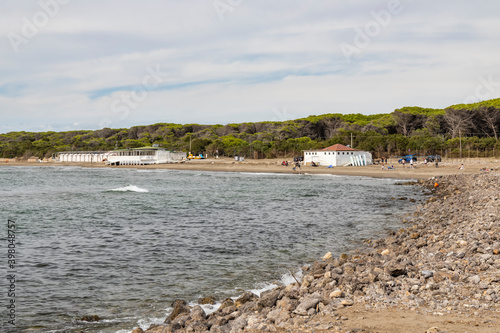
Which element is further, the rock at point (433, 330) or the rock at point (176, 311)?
the rock at point (176, 311)

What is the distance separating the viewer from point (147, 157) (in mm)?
104688

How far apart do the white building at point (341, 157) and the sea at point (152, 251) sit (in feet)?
142

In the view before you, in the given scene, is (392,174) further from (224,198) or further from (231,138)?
(231,138)

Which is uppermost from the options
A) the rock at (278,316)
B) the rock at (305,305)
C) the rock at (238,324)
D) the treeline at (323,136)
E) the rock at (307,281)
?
the treeline at (323,136)

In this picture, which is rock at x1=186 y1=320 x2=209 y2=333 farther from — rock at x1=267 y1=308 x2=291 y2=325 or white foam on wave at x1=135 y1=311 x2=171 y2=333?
white foam on wave at x1=135 y1=311 x2=171 y2=333

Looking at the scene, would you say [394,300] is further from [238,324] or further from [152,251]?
[152,251]

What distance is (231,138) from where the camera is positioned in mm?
127312

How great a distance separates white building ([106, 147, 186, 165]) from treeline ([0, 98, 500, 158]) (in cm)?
1164

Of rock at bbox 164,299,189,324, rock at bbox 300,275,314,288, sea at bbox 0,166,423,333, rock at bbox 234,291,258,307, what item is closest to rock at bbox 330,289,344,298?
rock at bbox 300,275,314,288

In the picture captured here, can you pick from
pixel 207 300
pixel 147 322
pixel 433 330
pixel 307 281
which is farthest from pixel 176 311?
pixel 433 330

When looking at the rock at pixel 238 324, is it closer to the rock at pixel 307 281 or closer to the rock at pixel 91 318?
the rock at pixel 307 281

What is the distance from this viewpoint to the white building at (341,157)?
70.9 meters

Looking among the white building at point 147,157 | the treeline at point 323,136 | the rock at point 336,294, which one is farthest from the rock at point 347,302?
the white building at point 147,157

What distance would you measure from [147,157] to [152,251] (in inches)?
3678
